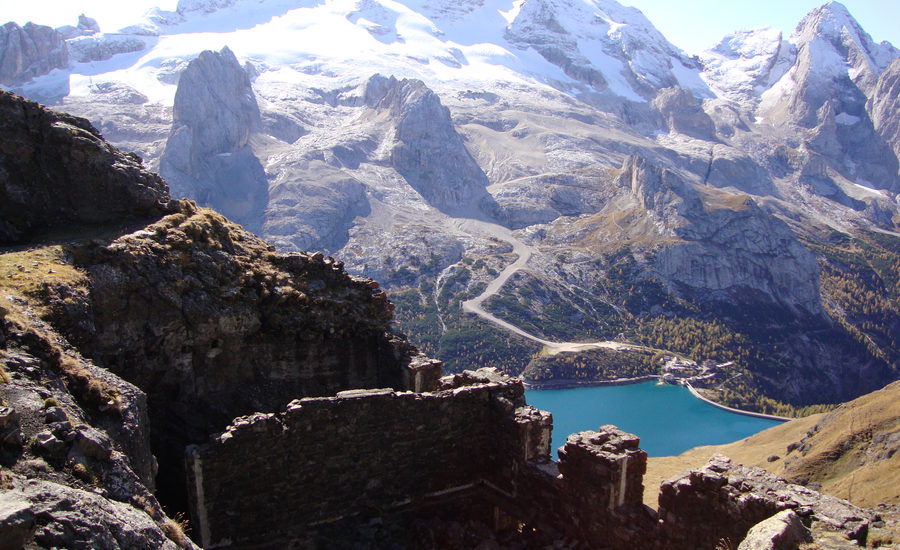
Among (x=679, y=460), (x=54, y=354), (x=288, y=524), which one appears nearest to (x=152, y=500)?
(x=54, y=354)

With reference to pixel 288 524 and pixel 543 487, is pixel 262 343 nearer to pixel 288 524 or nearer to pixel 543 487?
pixel 288 524

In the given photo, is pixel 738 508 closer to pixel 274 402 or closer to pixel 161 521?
pixel 161 521

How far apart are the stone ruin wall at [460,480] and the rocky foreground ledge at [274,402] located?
1.7 inches

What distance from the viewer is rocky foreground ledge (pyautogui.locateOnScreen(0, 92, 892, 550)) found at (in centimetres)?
1333

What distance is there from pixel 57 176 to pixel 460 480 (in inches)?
489

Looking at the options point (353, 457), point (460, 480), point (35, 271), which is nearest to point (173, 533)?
point (353, 457)

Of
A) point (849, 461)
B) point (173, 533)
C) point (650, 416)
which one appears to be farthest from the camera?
point (650, 416)

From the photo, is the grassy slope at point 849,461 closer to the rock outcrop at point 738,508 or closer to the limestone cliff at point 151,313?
the rock outcrop at point 738,508

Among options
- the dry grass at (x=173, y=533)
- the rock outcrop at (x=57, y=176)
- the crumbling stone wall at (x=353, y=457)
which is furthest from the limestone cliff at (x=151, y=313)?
the crumbling stone wall at (x=353, y=457)

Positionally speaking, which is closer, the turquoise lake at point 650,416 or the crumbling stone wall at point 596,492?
the crumbling stone wall at point 596,492

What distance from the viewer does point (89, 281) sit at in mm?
14992

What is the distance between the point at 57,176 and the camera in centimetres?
1794

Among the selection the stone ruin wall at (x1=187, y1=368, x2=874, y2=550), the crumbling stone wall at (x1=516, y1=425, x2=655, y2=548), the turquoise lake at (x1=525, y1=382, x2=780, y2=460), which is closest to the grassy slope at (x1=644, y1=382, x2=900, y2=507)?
the crumbling stone wall at (x1=516, y1=425, x2=655, y2=548)

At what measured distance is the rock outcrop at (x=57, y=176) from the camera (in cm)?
1744
